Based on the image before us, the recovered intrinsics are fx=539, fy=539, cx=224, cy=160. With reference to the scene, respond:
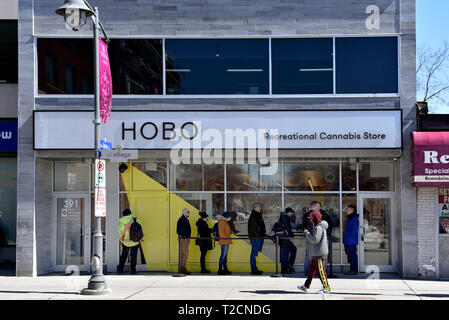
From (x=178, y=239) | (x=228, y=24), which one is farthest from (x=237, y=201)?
(x=228, y=24)

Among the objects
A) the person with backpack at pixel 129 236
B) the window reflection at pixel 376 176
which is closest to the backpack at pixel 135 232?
the person with backpack at pixel 129 236

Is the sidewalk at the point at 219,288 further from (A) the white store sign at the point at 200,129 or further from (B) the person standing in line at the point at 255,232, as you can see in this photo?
(A) the white store sign at the point at 200,129

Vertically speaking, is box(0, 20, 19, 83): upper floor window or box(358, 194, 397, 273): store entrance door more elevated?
box(0, 20, 19, 83): upper floor window

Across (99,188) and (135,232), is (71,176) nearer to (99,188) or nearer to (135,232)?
(135,232)

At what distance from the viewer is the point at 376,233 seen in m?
14.8

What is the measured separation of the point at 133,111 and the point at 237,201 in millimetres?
3776

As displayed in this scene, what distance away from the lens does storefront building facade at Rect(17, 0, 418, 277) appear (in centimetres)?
1402

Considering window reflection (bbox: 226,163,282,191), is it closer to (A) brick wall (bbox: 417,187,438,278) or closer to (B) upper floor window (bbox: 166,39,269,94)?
(B) upper floor window (bbox: 166,39,269,94)

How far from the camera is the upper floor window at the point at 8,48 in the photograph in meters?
15.3

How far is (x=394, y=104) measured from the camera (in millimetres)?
14008

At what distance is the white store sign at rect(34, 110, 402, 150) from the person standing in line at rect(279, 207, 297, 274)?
201 centimetres

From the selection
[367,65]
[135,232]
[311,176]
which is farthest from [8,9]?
[367,65]

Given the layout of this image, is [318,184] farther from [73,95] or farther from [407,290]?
[73,95]

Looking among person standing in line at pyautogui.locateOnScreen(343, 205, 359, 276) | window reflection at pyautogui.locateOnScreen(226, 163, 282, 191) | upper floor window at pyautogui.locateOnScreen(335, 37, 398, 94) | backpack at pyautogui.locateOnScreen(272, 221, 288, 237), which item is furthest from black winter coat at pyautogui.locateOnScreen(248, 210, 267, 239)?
upper floor window at pyautogui.locateOnScreen(335, 37, 398, 94)
